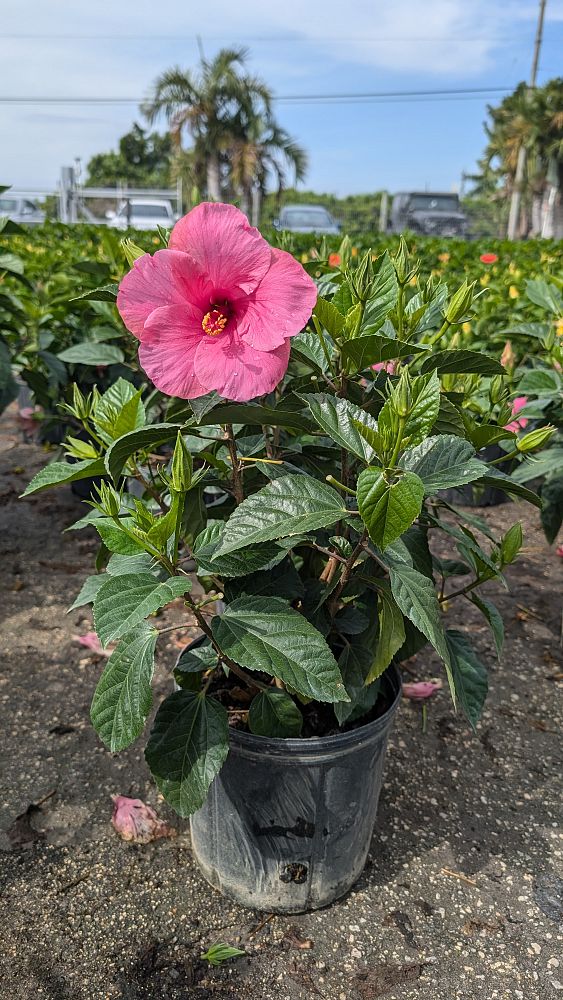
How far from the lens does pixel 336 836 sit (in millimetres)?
1612

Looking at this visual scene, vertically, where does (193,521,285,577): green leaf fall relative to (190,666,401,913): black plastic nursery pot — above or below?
above

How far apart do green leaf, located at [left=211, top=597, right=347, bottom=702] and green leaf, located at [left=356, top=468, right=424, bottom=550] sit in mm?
261

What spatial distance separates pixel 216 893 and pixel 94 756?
566 millimetres

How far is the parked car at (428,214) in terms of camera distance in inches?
593

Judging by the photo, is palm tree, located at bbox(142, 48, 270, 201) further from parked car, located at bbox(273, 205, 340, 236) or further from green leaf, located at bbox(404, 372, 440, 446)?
A: green leaf, located at bbox(404, 372, 440, 446)

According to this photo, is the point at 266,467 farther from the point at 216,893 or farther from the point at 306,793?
the point at 216,893

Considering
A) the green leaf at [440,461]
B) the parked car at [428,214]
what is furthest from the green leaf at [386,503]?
the parked car at [428,214]

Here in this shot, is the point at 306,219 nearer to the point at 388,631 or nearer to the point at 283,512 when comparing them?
the point at 388,631

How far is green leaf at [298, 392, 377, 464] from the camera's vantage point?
112 centimetres

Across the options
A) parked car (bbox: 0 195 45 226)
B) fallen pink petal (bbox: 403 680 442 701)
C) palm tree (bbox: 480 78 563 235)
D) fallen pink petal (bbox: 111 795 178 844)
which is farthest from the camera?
palm tree (bbox: 480 78 563 235)

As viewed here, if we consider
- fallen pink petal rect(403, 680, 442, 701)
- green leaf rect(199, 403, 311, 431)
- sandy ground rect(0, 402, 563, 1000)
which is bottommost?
sandy ground rect(0, 402, 563, 1000)

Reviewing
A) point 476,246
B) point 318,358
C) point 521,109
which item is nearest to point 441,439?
point 318,358

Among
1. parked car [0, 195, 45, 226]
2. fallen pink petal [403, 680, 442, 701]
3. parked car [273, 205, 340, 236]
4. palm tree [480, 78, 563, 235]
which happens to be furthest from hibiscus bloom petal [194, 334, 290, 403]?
palm tree [480, 78, 563, 235]

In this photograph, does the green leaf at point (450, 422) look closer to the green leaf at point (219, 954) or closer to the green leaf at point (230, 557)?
the green leaf at point (230, 557)
